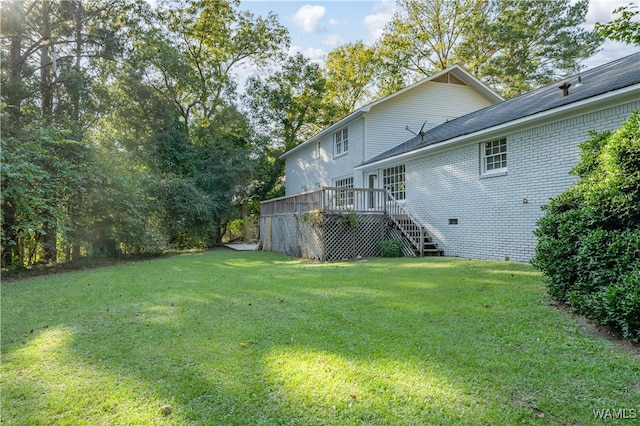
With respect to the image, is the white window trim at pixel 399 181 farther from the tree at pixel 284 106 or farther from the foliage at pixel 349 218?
the tree at pixel 284 106

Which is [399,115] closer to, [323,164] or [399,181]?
[399,181]

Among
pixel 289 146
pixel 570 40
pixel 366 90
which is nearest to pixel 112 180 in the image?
pixel 289 146

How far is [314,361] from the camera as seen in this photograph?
319cm

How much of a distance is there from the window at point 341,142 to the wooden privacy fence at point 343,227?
4.78 metres

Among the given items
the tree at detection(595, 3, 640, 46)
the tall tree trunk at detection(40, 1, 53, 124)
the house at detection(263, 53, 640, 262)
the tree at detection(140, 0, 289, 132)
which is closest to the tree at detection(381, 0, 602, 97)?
the tree at detection(140, 0, 289, 132)

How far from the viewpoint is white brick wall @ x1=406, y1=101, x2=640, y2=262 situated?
7.83 metres

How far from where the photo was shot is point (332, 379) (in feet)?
9.32

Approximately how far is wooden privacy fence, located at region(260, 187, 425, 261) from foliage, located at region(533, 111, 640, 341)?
265 inches

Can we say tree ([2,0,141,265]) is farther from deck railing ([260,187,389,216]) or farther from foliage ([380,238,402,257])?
foliage ([380,238,402,257])

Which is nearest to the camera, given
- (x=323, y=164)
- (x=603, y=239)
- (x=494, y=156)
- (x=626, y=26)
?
(x=603, y=239)

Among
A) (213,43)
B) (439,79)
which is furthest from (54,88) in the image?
(439,79)

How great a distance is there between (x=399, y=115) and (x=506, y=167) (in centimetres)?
752

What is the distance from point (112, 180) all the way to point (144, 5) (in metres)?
9.99

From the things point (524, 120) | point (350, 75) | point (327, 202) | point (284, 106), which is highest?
point (350, 75)
